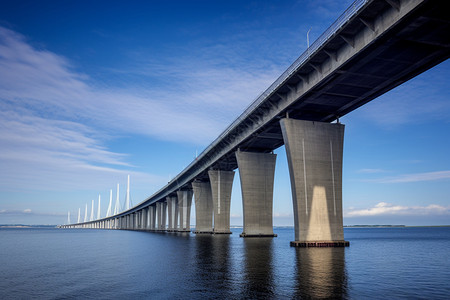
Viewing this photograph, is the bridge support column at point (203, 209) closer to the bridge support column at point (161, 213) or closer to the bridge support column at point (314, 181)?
the bridge support column at point (161, 213)

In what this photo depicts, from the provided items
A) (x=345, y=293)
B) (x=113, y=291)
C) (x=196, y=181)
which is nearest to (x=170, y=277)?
(x=113, y=291)

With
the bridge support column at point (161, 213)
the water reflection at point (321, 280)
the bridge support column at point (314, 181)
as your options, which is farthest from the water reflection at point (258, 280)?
the bridge support column at point (161, 213)

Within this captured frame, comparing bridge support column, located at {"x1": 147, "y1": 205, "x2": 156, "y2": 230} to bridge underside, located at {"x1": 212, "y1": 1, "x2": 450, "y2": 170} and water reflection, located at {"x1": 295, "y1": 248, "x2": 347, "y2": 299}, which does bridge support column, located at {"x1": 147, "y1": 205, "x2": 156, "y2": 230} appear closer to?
bridge underside, located at {"x1": 212, "y1": 1, "x2": 450, "y2": 170}

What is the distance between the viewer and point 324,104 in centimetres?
3825

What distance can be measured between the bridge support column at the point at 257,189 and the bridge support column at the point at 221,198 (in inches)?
665

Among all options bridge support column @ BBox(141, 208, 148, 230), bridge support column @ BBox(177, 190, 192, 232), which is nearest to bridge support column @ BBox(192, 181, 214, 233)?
bridge support column @ BBox(177, 190, 192, 232)

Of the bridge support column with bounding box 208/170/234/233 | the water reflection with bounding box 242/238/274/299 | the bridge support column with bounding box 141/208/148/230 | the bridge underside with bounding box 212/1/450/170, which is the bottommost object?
the bridge support column with bounding box 141/208/148/230

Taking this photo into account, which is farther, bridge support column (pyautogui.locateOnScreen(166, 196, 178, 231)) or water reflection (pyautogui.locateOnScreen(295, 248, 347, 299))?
bridge support column (pyautogui.locateOnScreen(166, 196, 178, 231))

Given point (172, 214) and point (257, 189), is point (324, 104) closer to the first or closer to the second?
point (257, 189)

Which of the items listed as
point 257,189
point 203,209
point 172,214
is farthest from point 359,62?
point 172,214

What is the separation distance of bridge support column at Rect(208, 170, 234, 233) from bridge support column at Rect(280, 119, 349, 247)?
38.6 metres

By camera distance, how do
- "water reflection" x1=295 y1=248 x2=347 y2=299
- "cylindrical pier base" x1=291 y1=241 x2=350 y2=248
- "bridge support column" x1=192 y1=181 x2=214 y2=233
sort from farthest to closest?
"bridge support column" x1=192 y1=181 x2=214 y2=233 < "cylindrical pier base" x1=291 y1=241 x2=350 y2=248 < "water reflection" x1=295 y1=248 x2=347 y2=299

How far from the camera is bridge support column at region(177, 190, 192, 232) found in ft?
357

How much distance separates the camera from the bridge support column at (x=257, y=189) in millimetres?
57750
